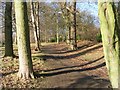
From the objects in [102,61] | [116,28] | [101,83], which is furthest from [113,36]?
[102,61]

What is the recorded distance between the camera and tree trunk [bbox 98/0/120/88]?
5875 millimetres

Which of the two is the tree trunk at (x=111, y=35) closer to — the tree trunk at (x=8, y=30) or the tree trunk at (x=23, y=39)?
the tree trunk at (x=23, y=39)

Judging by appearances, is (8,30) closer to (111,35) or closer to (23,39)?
(23,39)

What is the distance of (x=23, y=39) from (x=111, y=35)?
642cm

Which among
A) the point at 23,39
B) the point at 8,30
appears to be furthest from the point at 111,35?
the point at 8,30

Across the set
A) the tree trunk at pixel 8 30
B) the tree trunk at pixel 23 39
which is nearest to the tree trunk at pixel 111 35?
the tree trunk at pixel 23 39

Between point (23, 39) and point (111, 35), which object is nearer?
point (111, 35)

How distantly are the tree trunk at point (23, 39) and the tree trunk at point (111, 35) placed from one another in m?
6.09

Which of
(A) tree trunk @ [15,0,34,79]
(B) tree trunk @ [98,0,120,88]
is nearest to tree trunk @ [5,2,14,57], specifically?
(A) tree trunk @ [15,0,34,79]

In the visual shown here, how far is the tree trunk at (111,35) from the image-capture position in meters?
5.88

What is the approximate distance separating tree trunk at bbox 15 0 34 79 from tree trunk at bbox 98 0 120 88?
609cm

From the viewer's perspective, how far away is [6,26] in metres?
17.4

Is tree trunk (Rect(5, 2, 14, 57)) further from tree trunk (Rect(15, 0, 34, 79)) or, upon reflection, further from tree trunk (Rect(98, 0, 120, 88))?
tree trunk (Rect(98, 0, 120, 88))

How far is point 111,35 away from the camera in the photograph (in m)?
5.88
